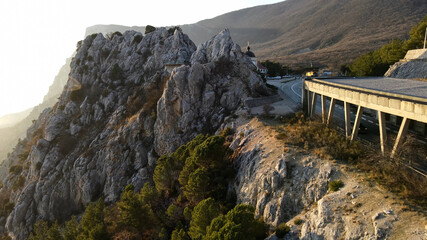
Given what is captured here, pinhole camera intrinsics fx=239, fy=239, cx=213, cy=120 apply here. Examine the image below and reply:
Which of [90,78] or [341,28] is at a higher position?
[90,78]

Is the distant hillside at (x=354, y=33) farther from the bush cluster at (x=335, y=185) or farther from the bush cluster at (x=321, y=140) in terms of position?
the bush cluster at (x=335, y=185)

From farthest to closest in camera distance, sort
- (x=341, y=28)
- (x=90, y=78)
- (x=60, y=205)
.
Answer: (x=341, y=28) < (x=90, y=78) < (x=60, y=205)

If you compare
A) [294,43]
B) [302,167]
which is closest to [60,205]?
[302,167]

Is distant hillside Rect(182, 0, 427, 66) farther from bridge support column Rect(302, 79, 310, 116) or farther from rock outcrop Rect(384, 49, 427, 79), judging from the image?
bridge support column Rect(302, 79, 310, 116)

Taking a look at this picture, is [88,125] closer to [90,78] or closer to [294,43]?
[90,78]

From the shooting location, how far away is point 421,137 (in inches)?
908

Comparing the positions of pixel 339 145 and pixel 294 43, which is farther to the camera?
pixel 294 43

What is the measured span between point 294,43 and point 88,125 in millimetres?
176614

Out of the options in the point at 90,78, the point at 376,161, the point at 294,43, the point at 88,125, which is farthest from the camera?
the point at 294,43

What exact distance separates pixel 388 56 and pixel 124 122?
55.8 metres

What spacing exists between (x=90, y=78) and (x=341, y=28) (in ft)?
582

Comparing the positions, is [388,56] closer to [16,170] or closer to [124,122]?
[124,122]

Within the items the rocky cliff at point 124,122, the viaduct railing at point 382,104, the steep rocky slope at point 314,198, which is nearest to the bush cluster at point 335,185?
the steep rocky slope at point 314,198

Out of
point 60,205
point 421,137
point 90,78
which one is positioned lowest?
point 60,205
